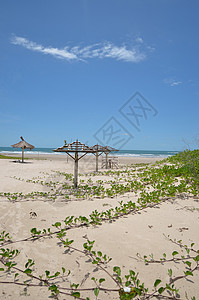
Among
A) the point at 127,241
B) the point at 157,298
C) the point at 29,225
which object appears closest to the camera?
the point at 157,298

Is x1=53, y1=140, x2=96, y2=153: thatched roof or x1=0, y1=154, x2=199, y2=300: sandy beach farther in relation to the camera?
x1=53, y1=140, x2=96, y2=153: thatched roof

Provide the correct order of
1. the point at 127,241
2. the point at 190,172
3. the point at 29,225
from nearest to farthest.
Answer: the point at 127,241
the point at 29,225
the point at 190,172

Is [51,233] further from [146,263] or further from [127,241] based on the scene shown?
[146,263]

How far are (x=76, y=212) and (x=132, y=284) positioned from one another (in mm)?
3288

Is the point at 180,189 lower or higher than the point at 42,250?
higher

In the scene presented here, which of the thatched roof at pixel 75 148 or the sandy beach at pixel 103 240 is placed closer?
the sandy beach at pixel 103 240

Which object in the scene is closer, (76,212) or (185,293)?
(185,293)

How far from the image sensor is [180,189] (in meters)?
6.71

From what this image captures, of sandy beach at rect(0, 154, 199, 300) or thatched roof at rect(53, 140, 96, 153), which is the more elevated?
thatched roof at rect(53, 140, 96, 153)

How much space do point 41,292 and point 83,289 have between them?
0.55 meters

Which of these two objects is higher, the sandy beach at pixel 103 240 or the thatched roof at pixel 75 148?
the thatched roof at pixel 75 148

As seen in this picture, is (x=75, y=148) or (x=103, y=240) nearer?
(x=103, y=240)

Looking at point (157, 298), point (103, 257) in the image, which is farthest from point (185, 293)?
point (103, 257)

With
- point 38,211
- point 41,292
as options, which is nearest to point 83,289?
point 41,292
